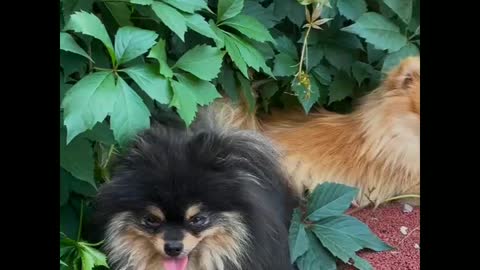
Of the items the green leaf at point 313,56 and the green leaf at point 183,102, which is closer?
the green leaf at point 183,102

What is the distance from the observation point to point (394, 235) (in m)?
2.14

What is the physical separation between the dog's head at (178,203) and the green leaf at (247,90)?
310 mm

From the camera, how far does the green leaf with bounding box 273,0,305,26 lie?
212 centimetres

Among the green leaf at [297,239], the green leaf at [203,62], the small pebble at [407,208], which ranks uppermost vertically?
the green leaf at [203,62]

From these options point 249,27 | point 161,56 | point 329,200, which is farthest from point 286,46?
point 161,56

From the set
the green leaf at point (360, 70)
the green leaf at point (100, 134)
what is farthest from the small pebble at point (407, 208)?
the green leaf at point (100, 134)

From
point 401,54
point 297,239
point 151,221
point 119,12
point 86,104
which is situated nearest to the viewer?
point 86,104

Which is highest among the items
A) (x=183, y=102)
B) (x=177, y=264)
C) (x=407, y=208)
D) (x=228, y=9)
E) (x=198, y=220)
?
(x=228, y=9)

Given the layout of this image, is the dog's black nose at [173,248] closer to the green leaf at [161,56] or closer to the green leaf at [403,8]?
the green leaf at [161,56]

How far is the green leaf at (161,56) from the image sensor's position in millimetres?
1657

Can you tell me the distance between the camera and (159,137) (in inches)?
69.4

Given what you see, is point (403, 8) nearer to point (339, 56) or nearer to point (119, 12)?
point (339, 56)

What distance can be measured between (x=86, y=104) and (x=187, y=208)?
0.98 ft

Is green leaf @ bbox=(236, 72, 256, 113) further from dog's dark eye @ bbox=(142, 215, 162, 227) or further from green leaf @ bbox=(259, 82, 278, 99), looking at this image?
dog's dark eye @ bbox=(142, 215, 162, 227)
